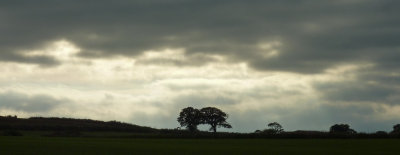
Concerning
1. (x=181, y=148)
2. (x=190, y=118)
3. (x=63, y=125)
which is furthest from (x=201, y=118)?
(x=181, y=148)

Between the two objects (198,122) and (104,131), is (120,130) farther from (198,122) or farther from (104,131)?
(198,122)

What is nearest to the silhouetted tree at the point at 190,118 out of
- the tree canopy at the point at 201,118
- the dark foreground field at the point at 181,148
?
the tree canopy at the point at 201,118

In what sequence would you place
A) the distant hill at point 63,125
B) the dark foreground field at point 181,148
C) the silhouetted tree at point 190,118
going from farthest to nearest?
the silhouetted tree at point 190,118, the distant hill at point 63,125, the dark foreground field at point 181,148

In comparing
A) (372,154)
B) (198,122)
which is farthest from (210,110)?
(372,154)

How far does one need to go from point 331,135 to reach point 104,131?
2543 inches

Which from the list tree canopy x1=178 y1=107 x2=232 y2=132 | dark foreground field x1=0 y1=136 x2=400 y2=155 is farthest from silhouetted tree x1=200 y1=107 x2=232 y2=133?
dark foreground field x1=0 y1=136 x2=400 y2=155

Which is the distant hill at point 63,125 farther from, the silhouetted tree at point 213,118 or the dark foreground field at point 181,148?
the dark foreground field at point 181,148

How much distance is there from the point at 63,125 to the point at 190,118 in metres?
38.2

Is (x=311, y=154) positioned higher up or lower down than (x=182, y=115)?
lower down

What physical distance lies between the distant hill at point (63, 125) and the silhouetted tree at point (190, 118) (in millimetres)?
11850

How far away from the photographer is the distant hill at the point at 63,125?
416 ft

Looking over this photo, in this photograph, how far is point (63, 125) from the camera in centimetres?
13400

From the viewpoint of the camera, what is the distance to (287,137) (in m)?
Answer: 89.6

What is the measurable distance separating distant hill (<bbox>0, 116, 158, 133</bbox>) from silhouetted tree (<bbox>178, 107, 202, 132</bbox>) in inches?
467
